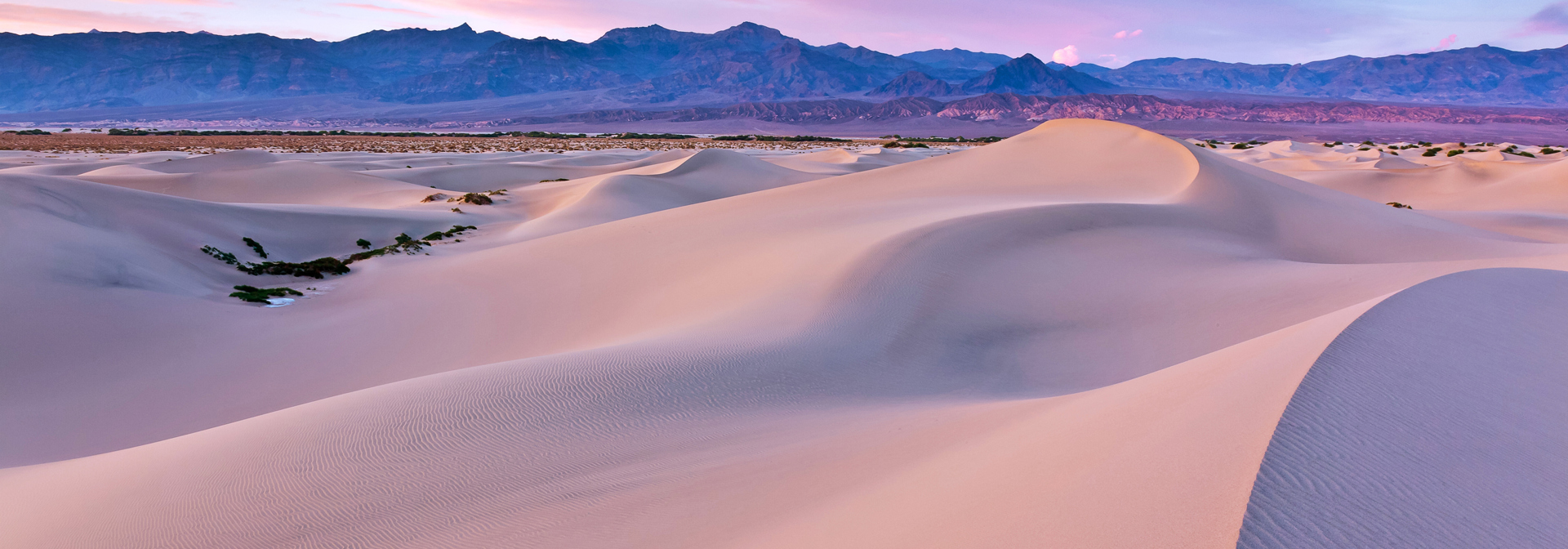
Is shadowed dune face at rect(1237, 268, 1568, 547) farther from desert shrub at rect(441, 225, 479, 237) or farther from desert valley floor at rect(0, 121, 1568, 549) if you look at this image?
desert shrub at rect(441, 225, 479, 237)

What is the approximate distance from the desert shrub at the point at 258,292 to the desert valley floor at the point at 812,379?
231mm

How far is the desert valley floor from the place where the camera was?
2.95 meters

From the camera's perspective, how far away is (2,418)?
6.87 m

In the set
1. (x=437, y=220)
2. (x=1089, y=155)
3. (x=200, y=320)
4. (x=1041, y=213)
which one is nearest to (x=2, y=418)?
(x=200, y=320)

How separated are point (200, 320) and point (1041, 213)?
1125cm

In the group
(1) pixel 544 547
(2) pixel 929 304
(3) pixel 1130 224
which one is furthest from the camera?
(3) pixel 1130 224

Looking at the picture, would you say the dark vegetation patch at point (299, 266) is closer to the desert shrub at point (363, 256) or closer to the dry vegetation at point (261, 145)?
the desert shrub at point (363, 256)

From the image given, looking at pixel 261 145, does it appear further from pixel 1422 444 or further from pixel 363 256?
pixel 1422 444

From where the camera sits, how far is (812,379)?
5.94 metres

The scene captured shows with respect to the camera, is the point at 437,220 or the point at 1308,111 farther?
the point at 1308,111

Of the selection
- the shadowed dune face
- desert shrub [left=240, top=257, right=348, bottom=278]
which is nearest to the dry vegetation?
desert shrub [left=240, top=257, right=348, bottom=278]

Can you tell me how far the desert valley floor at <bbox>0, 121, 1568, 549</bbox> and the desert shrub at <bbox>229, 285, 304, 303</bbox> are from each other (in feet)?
0.76

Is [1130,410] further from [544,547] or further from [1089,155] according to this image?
[1089,155]

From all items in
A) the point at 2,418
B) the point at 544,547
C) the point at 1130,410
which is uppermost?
the point at 1130,410
